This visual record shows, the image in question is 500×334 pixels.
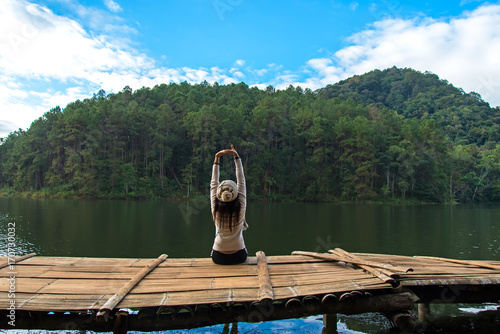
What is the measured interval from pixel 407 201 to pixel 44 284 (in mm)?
45750

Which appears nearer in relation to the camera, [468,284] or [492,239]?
[468,284]

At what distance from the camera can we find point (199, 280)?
12.1 feet

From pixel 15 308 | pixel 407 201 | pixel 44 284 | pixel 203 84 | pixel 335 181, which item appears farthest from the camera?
pixel 203 84

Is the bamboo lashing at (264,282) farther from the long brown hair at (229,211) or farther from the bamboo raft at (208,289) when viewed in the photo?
the long brown hair at (229,211)

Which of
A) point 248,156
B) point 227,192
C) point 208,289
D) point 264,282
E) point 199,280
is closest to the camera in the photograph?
point 208,289

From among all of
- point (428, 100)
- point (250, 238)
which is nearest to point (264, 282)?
point (250, 238)

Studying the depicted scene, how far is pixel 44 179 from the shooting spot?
45.6 m

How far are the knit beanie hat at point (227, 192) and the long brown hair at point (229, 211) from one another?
0.11 meters

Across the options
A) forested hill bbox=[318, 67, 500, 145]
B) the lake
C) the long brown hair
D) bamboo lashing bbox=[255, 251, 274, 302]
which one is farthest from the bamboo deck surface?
forested hill bbox=[318, 67, 500, 145]

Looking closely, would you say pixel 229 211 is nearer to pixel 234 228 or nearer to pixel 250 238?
pixel 234 228

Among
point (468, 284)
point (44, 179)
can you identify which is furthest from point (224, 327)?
point (44, 179)

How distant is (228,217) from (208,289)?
976 millimetres

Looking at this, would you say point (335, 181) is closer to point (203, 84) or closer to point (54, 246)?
point (54, 246)

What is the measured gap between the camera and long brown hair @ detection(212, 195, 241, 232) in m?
4.06
